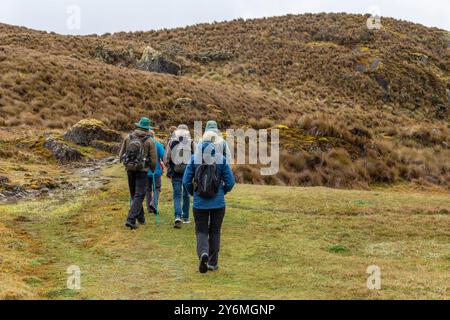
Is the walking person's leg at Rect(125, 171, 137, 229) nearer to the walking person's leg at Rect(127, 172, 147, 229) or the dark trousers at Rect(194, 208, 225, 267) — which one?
the walking person's leg at Rect(127, 172, 147, 229)

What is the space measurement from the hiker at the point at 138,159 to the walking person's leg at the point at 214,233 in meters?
3.50

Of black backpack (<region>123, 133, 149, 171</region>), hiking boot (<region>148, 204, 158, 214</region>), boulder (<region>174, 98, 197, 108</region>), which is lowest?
hiking boot (<region>148, 204, 158, 214</region>)

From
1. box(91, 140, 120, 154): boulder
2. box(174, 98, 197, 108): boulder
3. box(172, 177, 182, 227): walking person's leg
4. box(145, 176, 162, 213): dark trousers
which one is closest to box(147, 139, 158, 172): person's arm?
box(172, 177, 182, 227): walking person's leg

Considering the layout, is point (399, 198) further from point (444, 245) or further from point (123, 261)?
point (123, 261)

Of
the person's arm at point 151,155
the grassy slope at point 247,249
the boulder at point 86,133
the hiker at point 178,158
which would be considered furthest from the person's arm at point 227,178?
the boulder at point 86,133

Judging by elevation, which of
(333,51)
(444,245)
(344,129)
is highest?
(333,51)

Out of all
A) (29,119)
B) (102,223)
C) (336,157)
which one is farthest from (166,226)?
(29,119)

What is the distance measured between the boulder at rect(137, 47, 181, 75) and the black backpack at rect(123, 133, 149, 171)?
137ft

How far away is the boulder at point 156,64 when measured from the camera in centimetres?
5256

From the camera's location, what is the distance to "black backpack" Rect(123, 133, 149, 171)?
1188 cm

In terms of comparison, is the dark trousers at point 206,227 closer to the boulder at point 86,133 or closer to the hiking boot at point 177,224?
the hiking boot at point 177,224

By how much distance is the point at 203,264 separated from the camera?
9.03 m

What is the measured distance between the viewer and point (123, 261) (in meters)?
10.2
